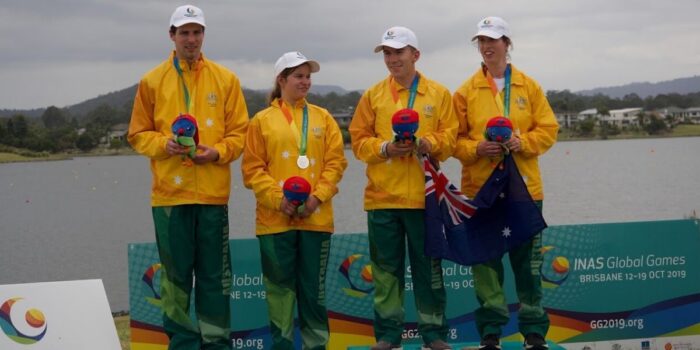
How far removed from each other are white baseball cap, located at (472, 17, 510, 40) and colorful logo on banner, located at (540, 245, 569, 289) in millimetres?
1826

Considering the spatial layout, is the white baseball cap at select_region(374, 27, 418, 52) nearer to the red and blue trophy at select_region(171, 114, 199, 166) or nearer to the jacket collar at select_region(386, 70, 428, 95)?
the jacket collar at select_region(386, 70, 428, 95)

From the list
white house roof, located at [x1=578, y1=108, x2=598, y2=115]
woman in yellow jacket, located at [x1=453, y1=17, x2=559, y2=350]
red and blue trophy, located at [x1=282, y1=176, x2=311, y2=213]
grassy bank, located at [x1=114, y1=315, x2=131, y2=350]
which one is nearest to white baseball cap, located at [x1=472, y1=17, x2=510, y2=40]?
woman in yellow jacket, located at [x1=453, y1=17, x2=559, y2=350]

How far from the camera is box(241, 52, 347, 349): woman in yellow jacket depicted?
5.05 meters

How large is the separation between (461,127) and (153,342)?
256 centimetres

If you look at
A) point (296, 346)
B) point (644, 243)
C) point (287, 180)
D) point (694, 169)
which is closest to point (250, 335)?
point (296, 346)

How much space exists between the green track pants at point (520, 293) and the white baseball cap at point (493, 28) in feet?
3.45

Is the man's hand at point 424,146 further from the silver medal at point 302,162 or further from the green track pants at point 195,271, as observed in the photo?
the green track pants at point 195,271

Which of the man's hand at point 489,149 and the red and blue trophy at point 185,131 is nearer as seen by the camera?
the red and blue trophy at point 185,131

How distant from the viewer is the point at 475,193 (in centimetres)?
545

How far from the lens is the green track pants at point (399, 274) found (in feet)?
17.2

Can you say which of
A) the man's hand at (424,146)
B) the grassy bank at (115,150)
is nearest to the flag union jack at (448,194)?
the man's hand at (424,146)

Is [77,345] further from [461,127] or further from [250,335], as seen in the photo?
[461,127]

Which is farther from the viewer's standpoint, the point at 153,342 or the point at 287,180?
the point at 153,342

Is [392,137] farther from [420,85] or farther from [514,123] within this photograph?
[514,123]
